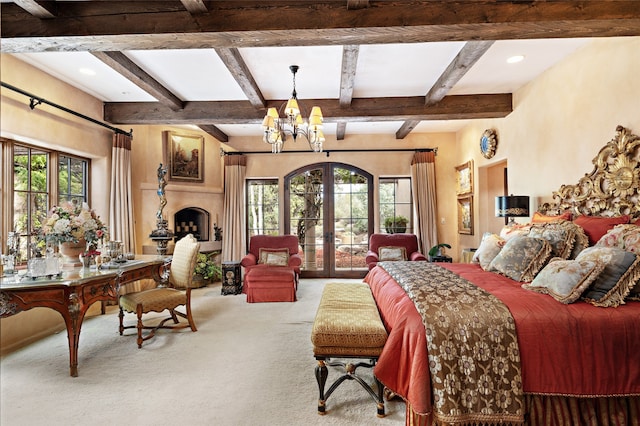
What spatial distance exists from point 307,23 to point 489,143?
12.3 ft

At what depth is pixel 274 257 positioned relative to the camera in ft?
17.8

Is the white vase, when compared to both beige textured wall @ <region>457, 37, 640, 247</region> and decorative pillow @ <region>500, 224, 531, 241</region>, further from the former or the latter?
beige textured wall @ <region>457, 37, 640, 247</region>

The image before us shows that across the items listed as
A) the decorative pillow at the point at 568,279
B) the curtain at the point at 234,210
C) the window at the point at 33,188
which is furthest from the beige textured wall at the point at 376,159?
the decorative pillow at the point at 568,279

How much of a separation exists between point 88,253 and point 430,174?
217 inches

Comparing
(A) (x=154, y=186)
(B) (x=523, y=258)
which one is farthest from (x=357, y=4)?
(A) (x=154, y=186)

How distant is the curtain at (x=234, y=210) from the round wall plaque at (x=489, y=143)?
432 cm

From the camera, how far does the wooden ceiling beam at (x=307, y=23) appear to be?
2461mm

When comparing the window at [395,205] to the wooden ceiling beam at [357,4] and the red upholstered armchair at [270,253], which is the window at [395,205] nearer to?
the red upholstered armchair at [270,253]

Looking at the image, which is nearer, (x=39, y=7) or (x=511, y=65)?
(x=39, y=7)

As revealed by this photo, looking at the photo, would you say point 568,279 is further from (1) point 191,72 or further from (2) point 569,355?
(1) point 191,72

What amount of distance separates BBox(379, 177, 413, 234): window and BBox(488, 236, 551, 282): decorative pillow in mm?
3782

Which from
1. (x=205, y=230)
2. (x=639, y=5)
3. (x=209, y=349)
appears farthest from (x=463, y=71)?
(x=205, y=230)

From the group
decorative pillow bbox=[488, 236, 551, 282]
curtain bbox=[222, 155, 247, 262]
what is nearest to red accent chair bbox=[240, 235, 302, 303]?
curtain bbox=[222, 155, 247, 262]

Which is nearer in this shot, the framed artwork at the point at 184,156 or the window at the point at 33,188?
the window at the point at 33,188
